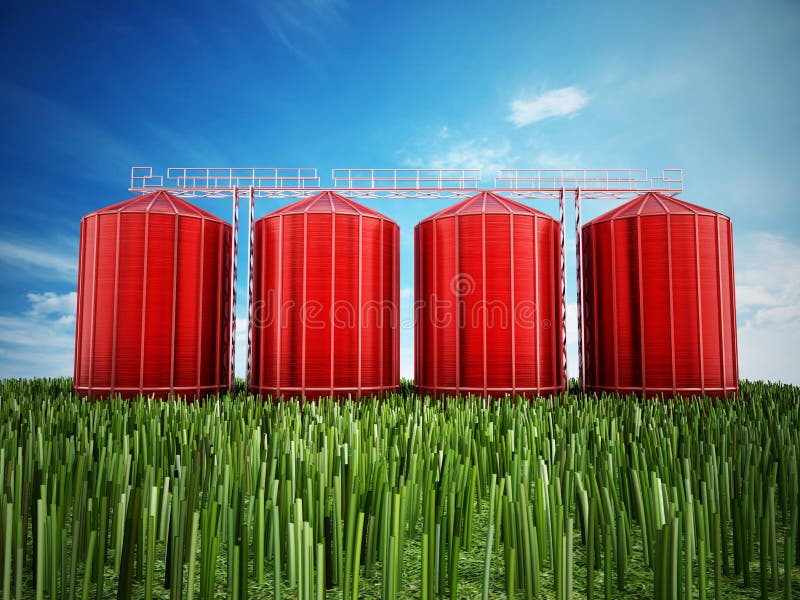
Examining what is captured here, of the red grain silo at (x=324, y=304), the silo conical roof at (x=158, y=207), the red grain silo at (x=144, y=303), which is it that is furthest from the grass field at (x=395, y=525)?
the silo conical roof at (x=158, y=207)

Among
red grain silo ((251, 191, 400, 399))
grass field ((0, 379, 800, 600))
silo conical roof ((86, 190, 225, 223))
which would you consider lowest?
Result: grass field ((0, 379, 800, 600))

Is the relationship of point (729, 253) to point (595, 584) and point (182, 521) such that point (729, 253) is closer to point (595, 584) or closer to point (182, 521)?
point (595, 584)

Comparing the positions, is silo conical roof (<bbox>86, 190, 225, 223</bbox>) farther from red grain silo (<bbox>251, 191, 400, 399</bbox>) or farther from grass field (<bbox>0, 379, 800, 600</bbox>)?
grass field (<bbox>0, 379, 800, 600</bbox>)

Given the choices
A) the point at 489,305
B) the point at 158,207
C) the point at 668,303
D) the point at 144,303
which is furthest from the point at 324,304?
the point at 668,303

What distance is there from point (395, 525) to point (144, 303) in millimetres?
12215

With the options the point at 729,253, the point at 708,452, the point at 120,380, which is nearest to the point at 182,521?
the point at 708,452

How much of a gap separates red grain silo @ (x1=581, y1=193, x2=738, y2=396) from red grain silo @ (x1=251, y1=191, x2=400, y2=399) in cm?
A: 628

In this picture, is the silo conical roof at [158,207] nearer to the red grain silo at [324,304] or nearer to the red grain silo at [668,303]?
the red grain silo at [324,304]

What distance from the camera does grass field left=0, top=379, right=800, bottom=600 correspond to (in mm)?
3350

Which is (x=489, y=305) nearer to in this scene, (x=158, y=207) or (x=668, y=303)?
(x=668, y=303)

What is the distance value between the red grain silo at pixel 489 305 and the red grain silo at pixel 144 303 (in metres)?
6.16

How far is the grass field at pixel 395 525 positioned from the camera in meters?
3.35

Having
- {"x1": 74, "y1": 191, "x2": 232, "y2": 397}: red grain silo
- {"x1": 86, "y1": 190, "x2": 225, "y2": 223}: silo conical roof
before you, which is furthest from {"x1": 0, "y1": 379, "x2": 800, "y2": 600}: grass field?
{"x1": 86, "y1": 190, "x2": 225, "y2": 223}: silo conical roof

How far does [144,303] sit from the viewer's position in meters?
13.7
